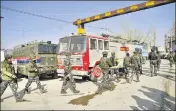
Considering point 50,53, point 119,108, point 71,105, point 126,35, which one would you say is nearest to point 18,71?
point 50,53

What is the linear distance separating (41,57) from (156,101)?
780cm

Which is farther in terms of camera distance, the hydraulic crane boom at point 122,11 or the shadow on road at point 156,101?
the hydraulic crane boom at point 122,11

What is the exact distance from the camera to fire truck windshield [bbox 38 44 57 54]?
13618mm

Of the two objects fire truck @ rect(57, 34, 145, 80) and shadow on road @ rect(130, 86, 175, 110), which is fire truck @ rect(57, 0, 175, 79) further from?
shadow on road @ rect(130, 86, 175, 110)

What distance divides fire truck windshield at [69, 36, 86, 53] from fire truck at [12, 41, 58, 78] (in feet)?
6.61

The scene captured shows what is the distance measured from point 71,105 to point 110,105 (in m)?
1.32

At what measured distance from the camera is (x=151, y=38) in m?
75.1

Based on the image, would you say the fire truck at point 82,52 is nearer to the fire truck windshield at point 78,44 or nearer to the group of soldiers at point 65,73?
the fire truck windshield at point 78,44

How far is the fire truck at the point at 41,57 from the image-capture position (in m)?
13.4

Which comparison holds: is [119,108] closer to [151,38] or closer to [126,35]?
[126,35]

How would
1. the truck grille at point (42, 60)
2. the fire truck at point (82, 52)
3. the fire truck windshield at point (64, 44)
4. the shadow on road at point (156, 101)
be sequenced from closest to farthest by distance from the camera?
the shadow on road at point (156, 101)
the fire truck at point (82, 52)
the fire truck windshield at point (64, 44)
the truck grille at point (42, 60)

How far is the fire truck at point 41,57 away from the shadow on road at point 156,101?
6.43 metres

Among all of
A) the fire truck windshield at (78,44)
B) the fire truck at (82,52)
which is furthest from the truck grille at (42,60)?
the fire truck windshield at (78,44)

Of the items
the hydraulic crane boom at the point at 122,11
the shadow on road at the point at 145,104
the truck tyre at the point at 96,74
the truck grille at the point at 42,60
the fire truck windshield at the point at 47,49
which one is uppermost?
the hydraulic crane boom at the point at 122,11
